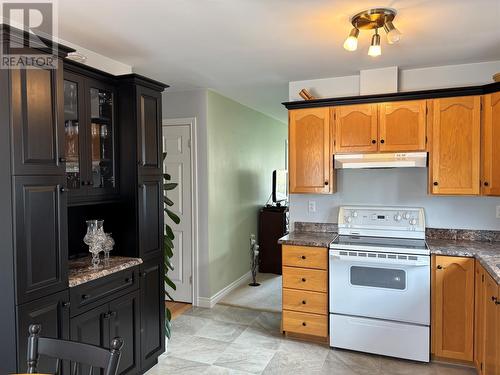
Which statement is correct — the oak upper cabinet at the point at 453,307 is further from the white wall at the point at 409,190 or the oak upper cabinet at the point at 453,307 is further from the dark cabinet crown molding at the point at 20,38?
the dark cabinet crown molding at the point at 20,38

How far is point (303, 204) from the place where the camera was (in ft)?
12.6

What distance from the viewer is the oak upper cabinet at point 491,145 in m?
2.94

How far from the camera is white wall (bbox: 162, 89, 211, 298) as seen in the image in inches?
163

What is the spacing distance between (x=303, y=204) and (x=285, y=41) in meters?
1.69

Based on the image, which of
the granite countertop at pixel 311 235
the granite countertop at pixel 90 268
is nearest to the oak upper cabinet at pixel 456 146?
the granite countertop at pixel 311 235

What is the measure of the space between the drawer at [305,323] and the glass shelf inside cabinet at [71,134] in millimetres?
2062

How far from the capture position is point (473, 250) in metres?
2.86

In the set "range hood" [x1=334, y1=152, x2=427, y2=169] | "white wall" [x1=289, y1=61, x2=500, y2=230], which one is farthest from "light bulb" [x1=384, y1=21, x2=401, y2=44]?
"white wall" [x1=289, y1=61, x2=500, y2=230]

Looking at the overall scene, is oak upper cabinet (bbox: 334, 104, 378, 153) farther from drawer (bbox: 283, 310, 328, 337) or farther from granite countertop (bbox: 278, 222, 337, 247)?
drawer (bbox: 283, 310, 328, 337)

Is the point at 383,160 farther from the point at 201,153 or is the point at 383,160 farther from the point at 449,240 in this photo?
the point at 201,153

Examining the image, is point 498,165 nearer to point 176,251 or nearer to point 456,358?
point 456,358

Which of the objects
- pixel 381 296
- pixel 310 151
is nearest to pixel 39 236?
pixel 310 151

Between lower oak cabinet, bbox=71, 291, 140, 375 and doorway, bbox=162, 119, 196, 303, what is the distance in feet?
5.45

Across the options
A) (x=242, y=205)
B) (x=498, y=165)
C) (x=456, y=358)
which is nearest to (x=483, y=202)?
(x=498, y=165)
